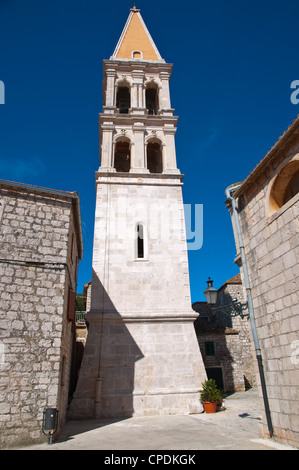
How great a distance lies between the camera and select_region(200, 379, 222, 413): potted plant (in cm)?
1111

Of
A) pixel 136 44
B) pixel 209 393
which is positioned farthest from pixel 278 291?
pixel 136 44

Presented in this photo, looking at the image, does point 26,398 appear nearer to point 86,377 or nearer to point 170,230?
point 86,377

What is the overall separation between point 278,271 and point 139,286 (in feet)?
26.6

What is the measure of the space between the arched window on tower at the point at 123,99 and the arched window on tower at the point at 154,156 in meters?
3.35

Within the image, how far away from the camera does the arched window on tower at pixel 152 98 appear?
20.6 metres

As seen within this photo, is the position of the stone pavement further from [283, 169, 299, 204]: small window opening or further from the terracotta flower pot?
[283, 169, 299, 204]: small window opening

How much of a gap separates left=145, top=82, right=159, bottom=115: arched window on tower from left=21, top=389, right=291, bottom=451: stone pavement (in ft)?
58.3

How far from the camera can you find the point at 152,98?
71.1ft

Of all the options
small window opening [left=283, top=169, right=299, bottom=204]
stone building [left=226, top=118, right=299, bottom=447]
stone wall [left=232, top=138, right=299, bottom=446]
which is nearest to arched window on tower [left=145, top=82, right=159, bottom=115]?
stone building [left=226, top=118, right=299, bottom=447]

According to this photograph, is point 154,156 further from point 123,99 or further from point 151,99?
point 123,99

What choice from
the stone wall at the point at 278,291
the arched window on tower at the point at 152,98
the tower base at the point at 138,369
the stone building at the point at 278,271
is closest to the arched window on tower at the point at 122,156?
the arched window on tower at the point at 152,98

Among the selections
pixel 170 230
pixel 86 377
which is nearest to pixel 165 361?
pixel 86 377
